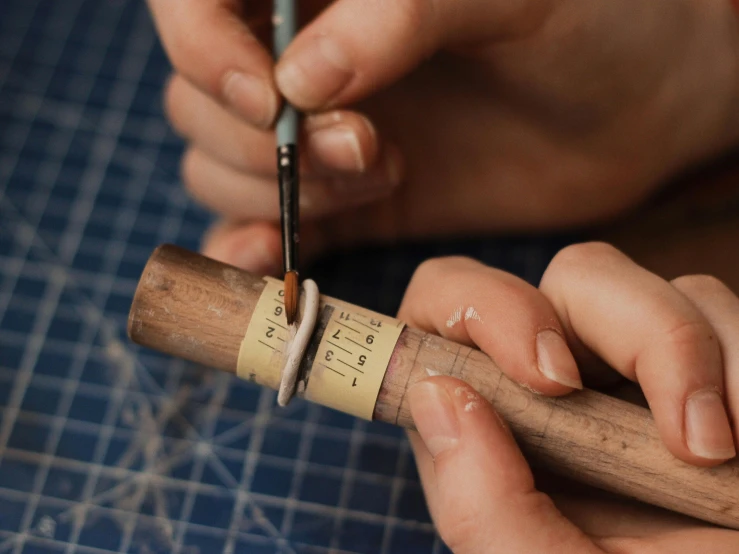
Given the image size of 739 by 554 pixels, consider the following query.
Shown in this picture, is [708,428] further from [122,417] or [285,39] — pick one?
[122,417]

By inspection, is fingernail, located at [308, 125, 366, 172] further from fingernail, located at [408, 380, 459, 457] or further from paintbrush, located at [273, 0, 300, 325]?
fingernail, located at [408, 380, 459, 457]

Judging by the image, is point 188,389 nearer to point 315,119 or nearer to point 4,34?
point 315,119

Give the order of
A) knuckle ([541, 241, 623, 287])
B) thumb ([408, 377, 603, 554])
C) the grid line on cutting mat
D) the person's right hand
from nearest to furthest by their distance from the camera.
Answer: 1. thumb ([408, 377, 603, 554])
2. knuckle ([541, 241, 623, 287])
3. the person's right hand
4. the grid line on cutting mat

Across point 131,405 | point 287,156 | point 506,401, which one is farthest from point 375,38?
point 131,405

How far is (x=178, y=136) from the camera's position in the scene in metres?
1.53

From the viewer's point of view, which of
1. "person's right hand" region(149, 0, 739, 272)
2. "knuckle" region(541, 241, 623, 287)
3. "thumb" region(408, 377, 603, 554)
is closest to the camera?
"thumb" region(408, 377, 603, 554)

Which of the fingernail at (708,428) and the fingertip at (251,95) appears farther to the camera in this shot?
the fingertip at (251,95)

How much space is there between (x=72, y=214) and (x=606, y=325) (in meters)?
1.08

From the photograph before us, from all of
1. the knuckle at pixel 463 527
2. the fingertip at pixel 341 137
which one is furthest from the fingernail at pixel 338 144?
the knuckle at pixel 463 527

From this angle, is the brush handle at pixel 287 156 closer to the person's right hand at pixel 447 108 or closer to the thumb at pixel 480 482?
the person's right hand at pixel 447 108

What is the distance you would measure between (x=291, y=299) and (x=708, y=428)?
0.43 m

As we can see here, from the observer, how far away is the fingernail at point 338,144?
1013mm

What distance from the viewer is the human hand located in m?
0.69

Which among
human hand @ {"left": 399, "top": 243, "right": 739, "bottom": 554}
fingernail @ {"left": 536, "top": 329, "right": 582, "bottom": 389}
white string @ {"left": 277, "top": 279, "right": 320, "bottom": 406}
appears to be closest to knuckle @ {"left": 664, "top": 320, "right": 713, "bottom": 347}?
human hand @ {"left": 399, "top": 243, "right": 739, "bottom": 554}
